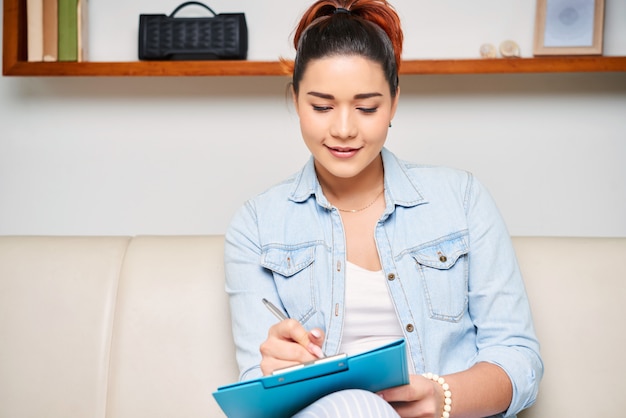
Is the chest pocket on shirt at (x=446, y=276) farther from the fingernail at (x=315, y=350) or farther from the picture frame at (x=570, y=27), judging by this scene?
the picture frame at (x=570, y=27)

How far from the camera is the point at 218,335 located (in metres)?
1.73

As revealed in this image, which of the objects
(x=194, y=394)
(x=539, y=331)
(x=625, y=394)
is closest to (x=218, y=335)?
(x=194, y=394)

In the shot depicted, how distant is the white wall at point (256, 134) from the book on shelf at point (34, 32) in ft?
0.58

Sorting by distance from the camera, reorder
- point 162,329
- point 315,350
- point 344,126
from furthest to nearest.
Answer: point 162,329
point 344,126
point 315,350

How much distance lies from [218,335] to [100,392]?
0.30 metres

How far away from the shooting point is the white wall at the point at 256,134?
2369mm

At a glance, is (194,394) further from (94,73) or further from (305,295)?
(94,73)

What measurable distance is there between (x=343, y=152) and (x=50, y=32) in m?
1.30

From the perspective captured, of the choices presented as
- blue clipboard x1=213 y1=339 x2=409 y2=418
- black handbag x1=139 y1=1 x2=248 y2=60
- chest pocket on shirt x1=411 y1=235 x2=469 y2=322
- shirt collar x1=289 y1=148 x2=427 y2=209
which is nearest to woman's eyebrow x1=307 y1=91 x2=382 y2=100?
shirt collar x1=289 y1=148 x2=427 y2=209

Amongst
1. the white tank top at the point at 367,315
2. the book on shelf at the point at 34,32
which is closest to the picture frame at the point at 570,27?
the white tank top at the point at 367,315

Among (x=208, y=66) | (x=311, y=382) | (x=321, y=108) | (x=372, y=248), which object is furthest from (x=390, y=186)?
(x=208, y=66)

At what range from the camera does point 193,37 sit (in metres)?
2.29

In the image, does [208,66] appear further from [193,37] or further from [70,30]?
[70,30]

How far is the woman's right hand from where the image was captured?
1.24 m
